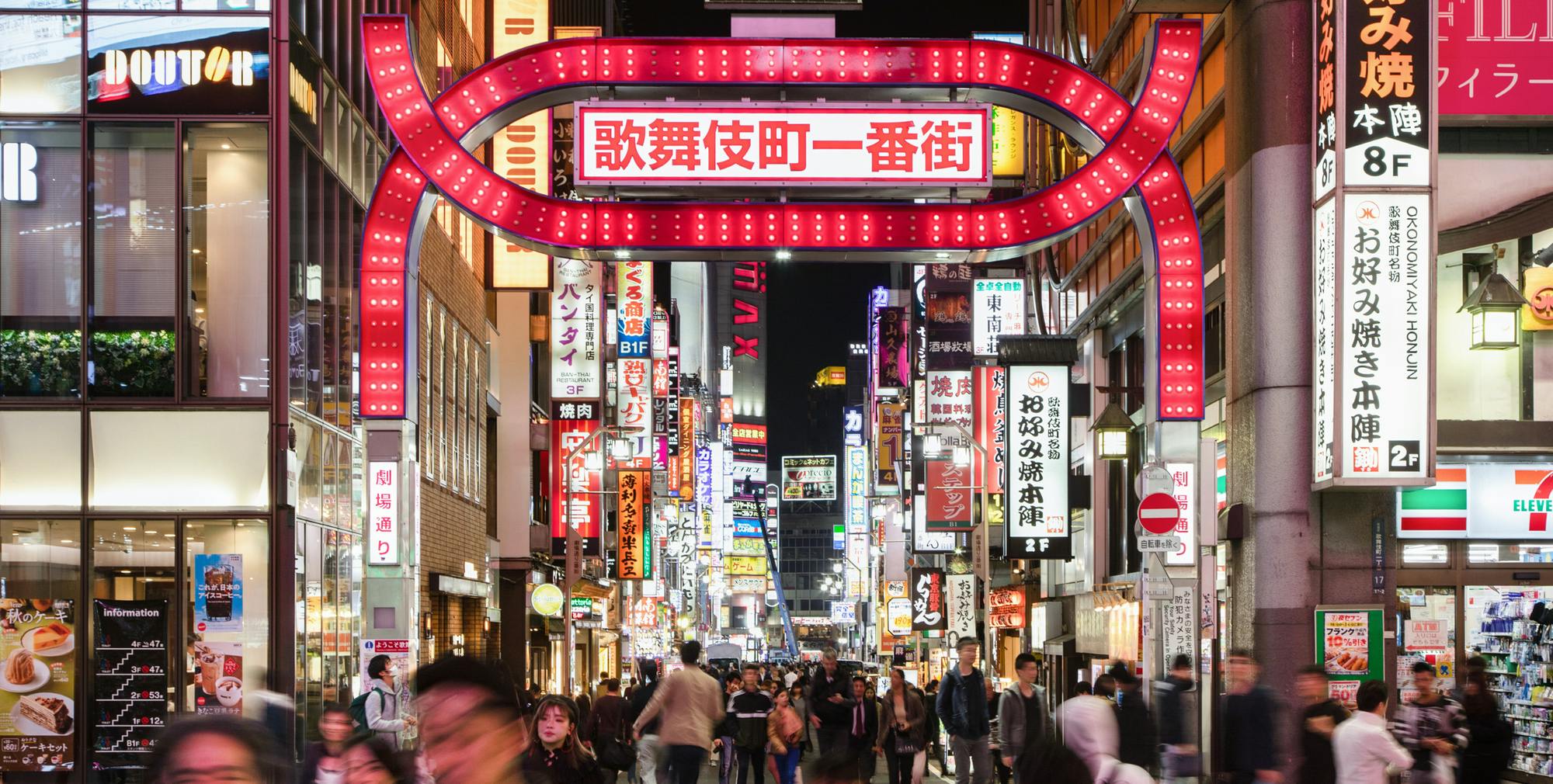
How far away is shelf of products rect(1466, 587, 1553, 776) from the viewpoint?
775 inches

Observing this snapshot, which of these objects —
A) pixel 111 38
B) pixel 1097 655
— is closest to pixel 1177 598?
pixel 111 38

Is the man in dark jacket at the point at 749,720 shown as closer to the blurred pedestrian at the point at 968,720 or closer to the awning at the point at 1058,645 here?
the blurred pedestrian at the point at 968,720

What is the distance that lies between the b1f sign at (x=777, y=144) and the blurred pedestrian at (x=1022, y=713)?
185 inches

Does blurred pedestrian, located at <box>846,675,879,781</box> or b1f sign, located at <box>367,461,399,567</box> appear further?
blurred pedestrian, located at <box>846,675,879,781</box>

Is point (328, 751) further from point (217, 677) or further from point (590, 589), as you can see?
point (590, 589)

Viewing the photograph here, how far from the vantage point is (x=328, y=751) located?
10.1 metres

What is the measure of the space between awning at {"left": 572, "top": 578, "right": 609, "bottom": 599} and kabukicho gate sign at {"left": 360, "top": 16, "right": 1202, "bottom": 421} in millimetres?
33350

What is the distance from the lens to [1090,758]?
41.8 feet

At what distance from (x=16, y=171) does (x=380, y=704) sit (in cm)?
978

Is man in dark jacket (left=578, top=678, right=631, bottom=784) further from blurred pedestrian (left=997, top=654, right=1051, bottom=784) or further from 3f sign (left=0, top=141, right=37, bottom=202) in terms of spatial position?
3f sign (left=0, top=141, right=37, bottom=202)

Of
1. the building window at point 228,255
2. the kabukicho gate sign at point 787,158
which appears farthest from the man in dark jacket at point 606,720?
the kabukicho gate sign at point 787,158

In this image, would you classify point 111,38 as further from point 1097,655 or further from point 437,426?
point 1097,655

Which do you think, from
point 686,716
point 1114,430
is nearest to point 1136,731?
point 686,716

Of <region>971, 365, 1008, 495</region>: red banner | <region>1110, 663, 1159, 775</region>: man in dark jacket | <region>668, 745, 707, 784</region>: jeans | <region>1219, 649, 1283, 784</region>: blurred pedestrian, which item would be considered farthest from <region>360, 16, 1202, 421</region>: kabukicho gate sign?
<region>971, 365, 1008, 495</region>: red banner
